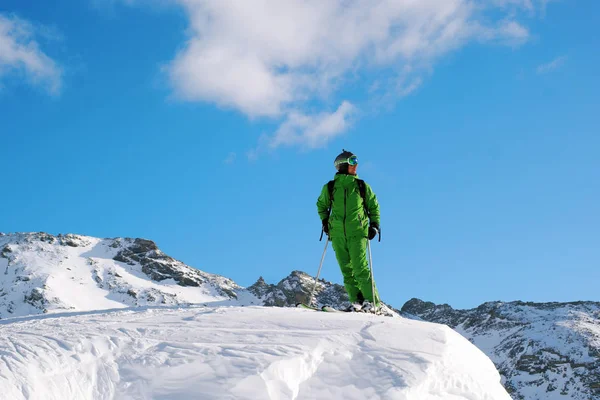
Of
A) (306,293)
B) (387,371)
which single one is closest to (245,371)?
(387,371)

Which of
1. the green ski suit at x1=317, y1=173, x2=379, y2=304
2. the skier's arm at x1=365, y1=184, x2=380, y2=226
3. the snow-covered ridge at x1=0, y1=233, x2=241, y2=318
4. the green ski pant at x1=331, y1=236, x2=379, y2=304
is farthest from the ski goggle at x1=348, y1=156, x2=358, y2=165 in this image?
the snow-covered ridge at x1=0, y1=233, x2=241, y2=318

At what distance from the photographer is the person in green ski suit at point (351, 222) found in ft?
33.1

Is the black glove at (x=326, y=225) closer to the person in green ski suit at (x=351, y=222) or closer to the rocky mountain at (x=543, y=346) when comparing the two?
A: the person in green ski suit at (x=351, y=222)

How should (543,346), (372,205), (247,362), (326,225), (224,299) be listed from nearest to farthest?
(247,362) < (372,205) < (326,225) < (543,346) < (224,299)

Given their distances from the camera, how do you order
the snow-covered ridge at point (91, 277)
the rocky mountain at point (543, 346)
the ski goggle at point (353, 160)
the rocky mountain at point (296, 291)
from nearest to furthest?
the ski goggle at point (353, 160) < the rocky mountain at point (543, 346) < the snow-covered ridge at point (91, 277) < the rocky mountain at point (296, 291)

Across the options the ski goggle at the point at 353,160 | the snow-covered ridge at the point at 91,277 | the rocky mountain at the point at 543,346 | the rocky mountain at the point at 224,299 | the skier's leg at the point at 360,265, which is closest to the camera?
the skier's leg at the point at 360,265

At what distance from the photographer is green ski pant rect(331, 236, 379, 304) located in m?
10.1

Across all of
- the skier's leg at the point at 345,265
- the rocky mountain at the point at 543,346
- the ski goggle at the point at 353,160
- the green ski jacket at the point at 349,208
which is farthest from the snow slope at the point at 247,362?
the rocky mountain at the point at 543,346

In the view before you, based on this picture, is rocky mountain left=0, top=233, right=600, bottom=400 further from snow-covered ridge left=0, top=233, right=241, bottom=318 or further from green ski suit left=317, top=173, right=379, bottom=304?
green ski suit left=317, top=173, right=379, bottom=304

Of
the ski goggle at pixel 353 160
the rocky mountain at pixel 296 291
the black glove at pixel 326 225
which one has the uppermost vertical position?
the rocky mountain at pixel 296 291

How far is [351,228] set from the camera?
10086 millimetres

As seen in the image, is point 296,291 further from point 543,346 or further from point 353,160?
point 353,160

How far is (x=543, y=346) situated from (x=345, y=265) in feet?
337

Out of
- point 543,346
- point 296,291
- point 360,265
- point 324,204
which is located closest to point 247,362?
point 360,265
